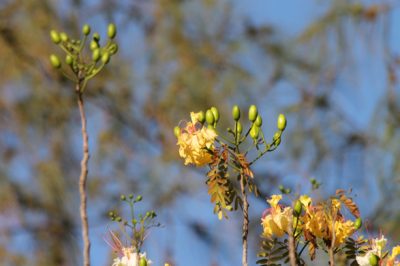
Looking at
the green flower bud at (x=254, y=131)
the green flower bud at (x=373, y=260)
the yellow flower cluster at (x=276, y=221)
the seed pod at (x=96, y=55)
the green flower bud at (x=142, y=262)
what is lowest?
the green flower bud at (x=373, y=260)

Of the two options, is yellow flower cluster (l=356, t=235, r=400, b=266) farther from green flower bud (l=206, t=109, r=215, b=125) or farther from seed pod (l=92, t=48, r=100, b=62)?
seed pod (l=92, t=48, r=100, b=62)

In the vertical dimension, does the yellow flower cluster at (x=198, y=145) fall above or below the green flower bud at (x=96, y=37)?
below

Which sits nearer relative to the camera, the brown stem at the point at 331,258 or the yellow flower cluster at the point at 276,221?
the brown stem at the point at 331,258

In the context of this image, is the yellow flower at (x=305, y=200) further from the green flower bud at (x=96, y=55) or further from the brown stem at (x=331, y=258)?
the green flower bud at (x=96, y=55)

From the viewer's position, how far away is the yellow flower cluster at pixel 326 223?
83 cm

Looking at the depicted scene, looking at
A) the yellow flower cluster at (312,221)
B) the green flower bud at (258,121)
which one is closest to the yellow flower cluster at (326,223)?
the yellow flower cluster at (312,221)

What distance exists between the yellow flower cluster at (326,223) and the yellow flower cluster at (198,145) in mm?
106

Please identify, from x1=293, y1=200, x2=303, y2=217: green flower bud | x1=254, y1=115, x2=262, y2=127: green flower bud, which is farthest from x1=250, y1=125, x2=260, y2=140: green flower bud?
x1=293, y1=200, x2=303, y2=217: green flower bud

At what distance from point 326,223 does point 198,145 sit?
0.44 ft

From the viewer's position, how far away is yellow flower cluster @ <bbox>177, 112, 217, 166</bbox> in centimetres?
87

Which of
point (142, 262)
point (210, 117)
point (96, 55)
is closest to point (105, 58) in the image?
point (96, 55)

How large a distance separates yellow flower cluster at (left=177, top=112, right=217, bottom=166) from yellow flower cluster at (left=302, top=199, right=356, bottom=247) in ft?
0.35

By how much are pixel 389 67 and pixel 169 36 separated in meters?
1.15

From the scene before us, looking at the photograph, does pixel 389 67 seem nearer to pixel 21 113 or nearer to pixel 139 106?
pixel 139 106
